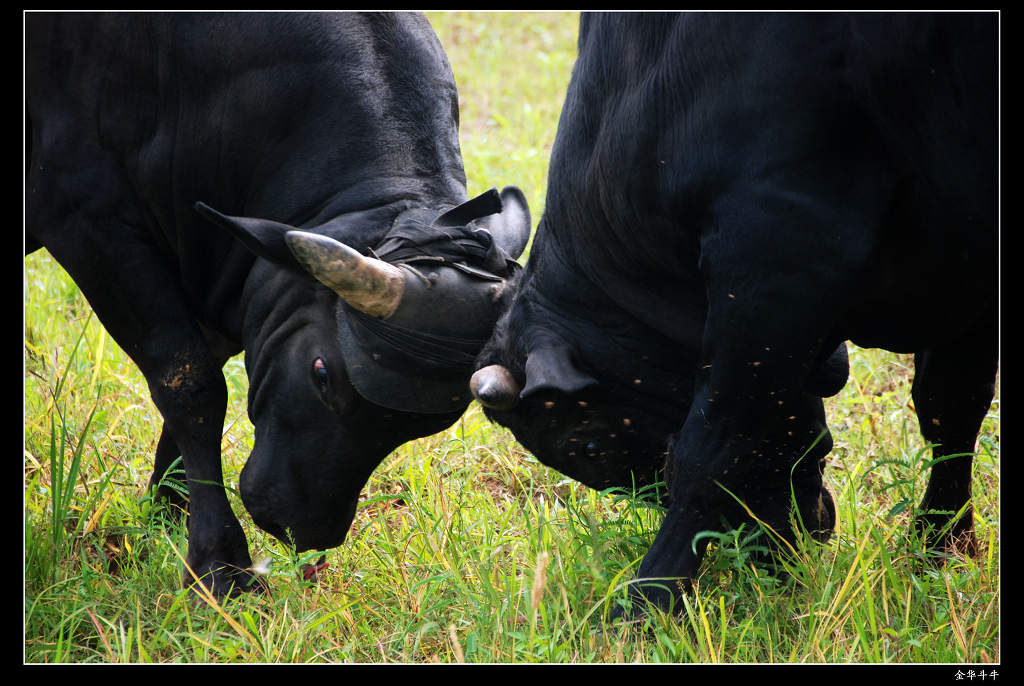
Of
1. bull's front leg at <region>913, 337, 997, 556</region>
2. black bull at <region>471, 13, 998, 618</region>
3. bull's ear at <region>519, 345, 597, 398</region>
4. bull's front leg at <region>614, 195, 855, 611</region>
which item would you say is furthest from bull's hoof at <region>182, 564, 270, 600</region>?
bull's front leg at <region>913, 337, 997, 556</region>

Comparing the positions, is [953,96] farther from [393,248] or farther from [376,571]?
[376,571]

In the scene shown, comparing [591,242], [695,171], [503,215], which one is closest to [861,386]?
[503,215]

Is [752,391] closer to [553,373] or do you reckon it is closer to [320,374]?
[553,373]

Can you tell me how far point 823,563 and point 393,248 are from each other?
1718 millimetres

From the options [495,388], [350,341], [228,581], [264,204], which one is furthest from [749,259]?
[228,581]

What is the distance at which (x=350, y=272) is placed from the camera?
3.55m

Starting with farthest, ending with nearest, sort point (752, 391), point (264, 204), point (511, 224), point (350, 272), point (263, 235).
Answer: point (511, 224) < point (264, 204) < point (263, 235) < point (350, 272) < point (752, 391)

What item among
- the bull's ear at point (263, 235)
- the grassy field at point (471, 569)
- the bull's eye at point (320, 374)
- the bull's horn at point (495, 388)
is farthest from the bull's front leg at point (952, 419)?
the bull's ear at point (263, 235)

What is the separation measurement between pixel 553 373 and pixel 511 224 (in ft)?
3.44

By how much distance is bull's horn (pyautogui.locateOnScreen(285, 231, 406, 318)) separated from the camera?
139 inches

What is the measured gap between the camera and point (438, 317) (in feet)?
12.3

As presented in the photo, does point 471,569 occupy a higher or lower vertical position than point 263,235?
lower

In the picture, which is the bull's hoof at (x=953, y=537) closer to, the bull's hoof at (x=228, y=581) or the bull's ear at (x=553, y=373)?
the bull's ear at (x=553, y=373)

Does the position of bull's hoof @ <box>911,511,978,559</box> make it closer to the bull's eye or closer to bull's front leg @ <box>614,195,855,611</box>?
bull's front leg @ <box>614,195,855,611</box>
